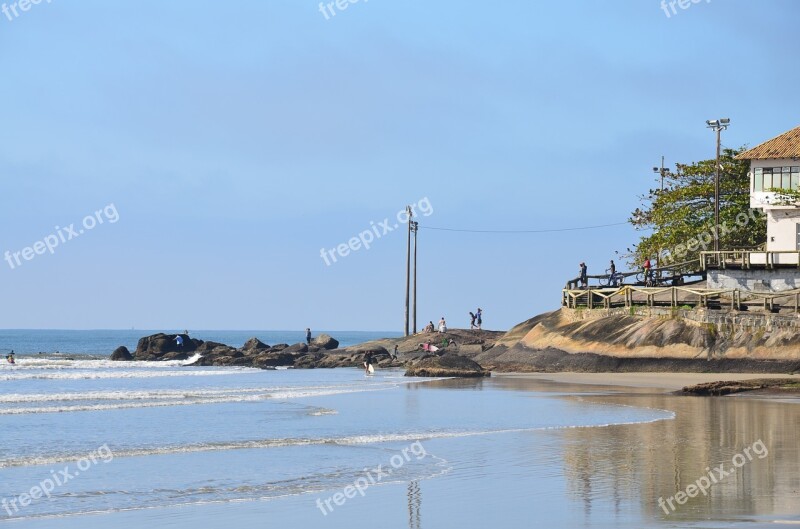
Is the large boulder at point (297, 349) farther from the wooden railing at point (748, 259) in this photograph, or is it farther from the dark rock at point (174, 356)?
the wooden railing at point (748, 259)

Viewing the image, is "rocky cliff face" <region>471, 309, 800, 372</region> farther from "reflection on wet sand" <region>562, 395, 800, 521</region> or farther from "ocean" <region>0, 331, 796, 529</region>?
"reflection on wet sand" <region>562, 395, 800, 521</region>

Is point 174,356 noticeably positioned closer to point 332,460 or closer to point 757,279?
point 757,279

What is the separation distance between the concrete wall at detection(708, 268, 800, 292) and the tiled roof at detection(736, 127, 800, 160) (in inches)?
387

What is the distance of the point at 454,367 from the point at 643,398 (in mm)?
15022

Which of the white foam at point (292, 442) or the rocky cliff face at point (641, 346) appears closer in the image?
the white foam at point (292, 442)

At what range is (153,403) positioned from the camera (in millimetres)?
35188

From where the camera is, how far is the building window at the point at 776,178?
56.1m

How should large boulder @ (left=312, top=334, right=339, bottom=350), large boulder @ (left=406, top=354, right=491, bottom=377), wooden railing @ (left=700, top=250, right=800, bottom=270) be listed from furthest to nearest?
1. large boulder @ (left=312, top=334, right=339, bottom=350)
2. wooden railing @ (left=700, top=250, right=800, bottom=270)
3. large boulder @ (left=406, top=354, right=491, bottom=377)

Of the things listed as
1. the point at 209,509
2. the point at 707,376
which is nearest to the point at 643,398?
the point at 707,376

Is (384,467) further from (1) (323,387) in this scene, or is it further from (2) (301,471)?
(1) (323,387)

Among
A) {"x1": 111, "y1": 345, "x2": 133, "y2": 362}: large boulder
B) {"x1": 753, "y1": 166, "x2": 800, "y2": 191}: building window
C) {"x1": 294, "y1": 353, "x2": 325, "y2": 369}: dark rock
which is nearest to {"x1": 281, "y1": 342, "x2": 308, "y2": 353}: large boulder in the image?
{"x1": 294, "y1": 353, "x2": 325, "y2": 369}: dark rock
